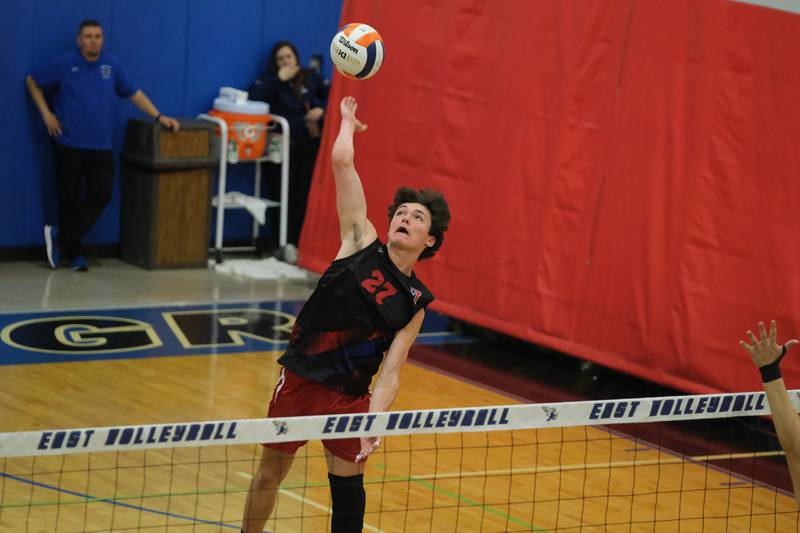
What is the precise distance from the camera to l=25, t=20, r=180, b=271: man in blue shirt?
14.1m

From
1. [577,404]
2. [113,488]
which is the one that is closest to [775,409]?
[577,404]

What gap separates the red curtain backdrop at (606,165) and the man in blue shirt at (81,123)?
291cm

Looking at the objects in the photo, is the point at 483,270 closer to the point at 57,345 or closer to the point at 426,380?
the point at 426,380

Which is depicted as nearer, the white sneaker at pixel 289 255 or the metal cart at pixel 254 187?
the metal cart at pixel 254 187

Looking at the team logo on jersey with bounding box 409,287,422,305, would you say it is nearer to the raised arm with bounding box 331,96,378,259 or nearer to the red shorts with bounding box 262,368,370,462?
the raised arm with bounding box 331,96,378,259

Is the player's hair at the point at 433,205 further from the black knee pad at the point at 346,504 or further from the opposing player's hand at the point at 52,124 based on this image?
the opposing player's hand at the point at 52,124

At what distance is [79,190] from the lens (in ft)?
47.9

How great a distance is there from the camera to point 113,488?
817cm

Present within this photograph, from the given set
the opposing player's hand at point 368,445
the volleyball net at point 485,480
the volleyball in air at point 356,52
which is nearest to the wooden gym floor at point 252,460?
the volleyball net at point 485,480

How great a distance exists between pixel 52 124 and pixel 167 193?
4.99 ft

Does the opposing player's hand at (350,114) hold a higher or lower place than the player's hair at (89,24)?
higher

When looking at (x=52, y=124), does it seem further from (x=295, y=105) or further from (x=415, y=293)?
(x=415, y=293)

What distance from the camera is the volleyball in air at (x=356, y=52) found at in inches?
322

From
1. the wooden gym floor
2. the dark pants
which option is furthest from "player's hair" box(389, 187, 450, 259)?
the dark pants
